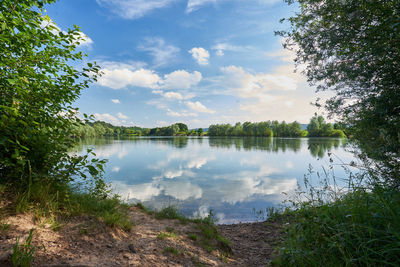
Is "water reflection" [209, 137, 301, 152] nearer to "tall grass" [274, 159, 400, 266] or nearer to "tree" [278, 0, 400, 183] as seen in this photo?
"tree" [278, 0, 400, 183]

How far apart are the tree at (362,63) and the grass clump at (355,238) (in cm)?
134

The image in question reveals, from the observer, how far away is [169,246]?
356 cm

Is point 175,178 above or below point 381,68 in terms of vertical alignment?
below

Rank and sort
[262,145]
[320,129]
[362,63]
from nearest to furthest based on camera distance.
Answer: [362,63], [262,145], [320,129]

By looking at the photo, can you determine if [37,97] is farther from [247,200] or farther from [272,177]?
[272,177]

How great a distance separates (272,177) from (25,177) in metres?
15.2

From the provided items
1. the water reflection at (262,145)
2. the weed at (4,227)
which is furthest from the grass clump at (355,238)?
the water reflection at (262,145)

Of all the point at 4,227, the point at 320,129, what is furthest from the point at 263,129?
the point at 4,227

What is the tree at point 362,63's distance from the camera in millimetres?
4062

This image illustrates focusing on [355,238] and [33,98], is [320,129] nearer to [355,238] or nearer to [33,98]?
[355,238]

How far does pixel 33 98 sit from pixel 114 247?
2.97 meters

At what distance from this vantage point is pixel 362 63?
16.0ft

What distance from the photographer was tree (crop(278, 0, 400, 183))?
4.06m

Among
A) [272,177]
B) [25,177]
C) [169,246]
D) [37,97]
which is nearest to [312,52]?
[169,246]
